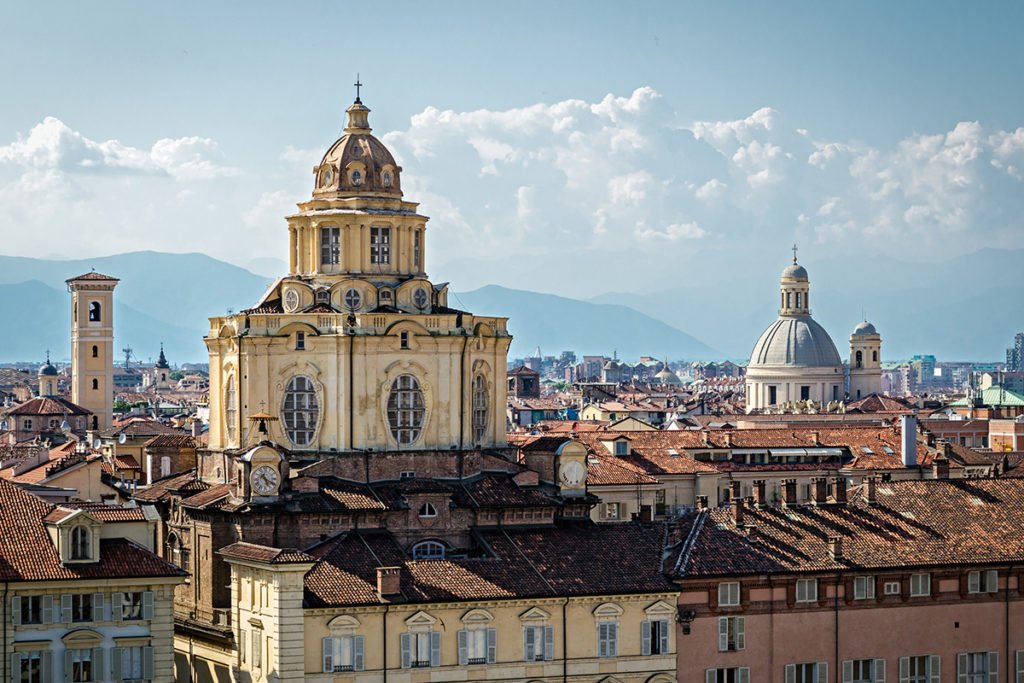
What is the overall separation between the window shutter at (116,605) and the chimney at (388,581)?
7865mm

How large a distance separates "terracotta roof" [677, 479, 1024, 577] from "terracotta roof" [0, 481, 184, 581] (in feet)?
57.5

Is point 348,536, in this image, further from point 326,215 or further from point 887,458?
point 887,458

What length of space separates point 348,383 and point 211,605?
900 centimetres

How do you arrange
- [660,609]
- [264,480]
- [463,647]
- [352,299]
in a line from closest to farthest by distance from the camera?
[463,647] → [660,609] → [264,480] → [352,299]

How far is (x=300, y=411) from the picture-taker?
76.4 meters

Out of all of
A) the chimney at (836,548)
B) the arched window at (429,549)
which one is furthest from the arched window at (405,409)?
the chimney at (836,548)

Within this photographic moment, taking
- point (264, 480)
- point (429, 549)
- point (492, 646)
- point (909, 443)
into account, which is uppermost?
point (264, 480)

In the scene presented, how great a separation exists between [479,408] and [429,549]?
713 centimetres

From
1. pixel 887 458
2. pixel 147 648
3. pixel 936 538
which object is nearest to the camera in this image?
pixel 147 648

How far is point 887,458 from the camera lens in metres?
114

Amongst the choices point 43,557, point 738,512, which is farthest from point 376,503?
point 43,557

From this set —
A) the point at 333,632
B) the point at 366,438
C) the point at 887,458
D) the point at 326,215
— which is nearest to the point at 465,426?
the point at 366,438

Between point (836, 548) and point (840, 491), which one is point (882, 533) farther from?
point (840, 491)

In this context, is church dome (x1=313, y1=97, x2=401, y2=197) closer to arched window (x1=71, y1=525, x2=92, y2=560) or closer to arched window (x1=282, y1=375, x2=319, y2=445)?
arched window (x1=282, y1=375, x2=319, y2=445)
